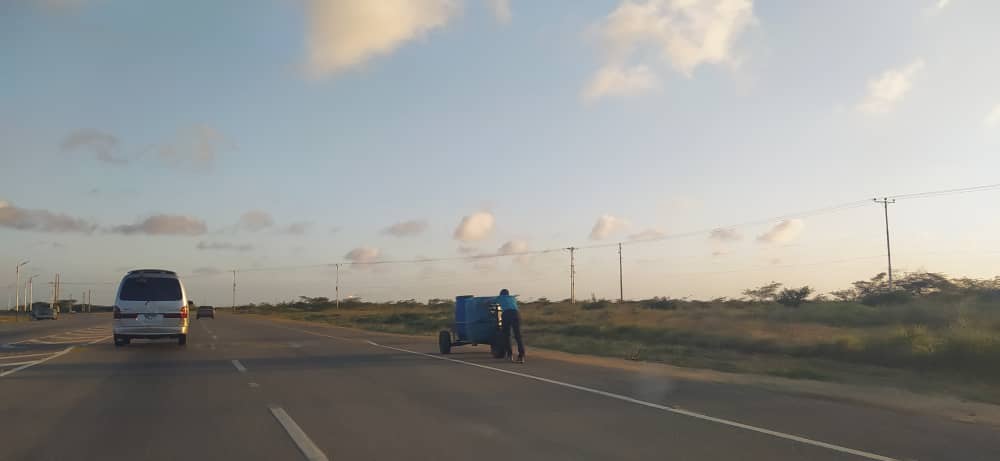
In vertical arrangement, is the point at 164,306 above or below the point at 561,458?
above

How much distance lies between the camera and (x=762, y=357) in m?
25.9

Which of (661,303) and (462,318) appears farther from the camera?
(661,303)

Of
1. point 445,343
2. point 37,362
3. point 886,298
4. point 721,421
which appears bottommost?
point 721,421

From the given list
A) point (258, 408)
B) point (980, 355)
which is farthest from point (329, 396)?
point (980, 355)

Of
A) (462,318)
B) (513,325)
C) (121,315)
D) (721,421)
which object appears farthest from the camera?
(121,315)

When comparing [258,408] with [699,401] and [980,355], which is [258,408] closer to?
[699,401]

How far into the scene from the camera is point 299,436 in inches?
354

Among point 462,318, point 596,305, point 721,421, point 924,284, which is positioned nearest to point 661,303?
point 596,305

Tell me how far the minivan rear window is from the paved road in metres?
7.52

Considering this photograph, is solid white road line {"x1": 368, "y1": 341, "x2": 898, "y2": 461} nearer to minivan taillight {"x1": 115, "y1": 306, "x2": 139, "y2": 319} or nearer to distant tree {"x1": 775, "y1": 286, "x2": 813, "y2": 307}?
minivan taillight {"x1": 115, "y1": 306, "x2": 139, "y2": 319}

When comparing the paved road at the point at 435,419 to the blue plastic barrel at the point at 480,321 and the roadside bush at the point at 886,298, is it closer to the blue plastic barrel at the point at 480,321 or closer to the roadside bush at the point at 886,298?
the blue plastic barrel at the point at 480,321

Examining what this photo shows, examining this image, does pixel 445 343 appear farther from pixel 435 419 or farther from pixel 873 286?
pixel 873 286

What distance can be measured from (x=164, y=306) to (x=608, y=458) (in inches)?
815

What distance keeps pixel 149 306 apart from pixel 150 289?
0.55 m
